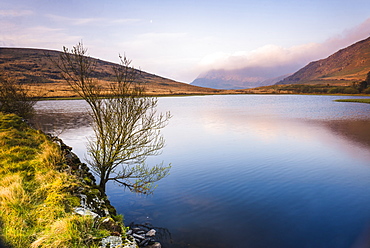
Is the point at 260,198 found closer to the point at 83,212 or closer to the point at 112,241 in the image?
the point at 112,241

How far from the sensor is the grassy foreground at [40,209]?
4.96 meters

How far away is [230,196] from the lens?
12453 millimetres

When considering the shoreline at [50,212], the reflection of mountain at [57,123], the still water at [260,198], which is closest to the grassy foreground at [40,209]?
the shoreline at [50,212]

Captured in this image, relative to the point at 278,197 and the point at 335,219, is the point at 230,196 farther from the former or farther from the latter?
the point at 335,219

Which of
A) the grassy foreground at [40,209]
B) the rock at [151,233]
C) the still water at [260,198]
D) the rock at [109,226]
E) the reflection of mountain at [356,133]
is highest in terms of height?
the grassy foreground at [40,209]

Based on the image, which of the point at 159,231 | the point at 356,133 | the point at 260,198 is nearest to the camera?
the point at 159,231

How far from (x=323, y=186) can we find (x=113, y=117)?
1289 cm

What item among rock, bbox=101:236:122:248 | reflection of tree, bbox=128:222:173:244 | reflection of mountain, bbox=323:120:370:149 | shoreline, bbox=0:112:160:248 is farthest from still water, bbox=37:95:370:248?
rock, bbox=101:236:122:248

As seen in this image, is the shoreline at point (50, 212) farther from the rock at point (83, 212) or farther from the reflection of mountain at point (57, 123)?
the reflection of mountain at point (57, 123)

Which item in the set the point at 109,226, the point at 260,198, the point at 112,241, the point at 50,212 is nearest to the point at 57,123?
the point at 260,198

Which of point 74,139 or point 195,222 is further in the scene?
point 74,139

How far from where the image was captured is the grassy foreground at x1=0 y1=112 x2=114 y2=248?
16.3ft

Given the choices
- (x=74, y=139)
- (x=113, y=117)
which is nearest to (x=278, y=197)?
(x=113, y=117)

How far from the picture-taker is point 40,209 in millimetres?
6094
